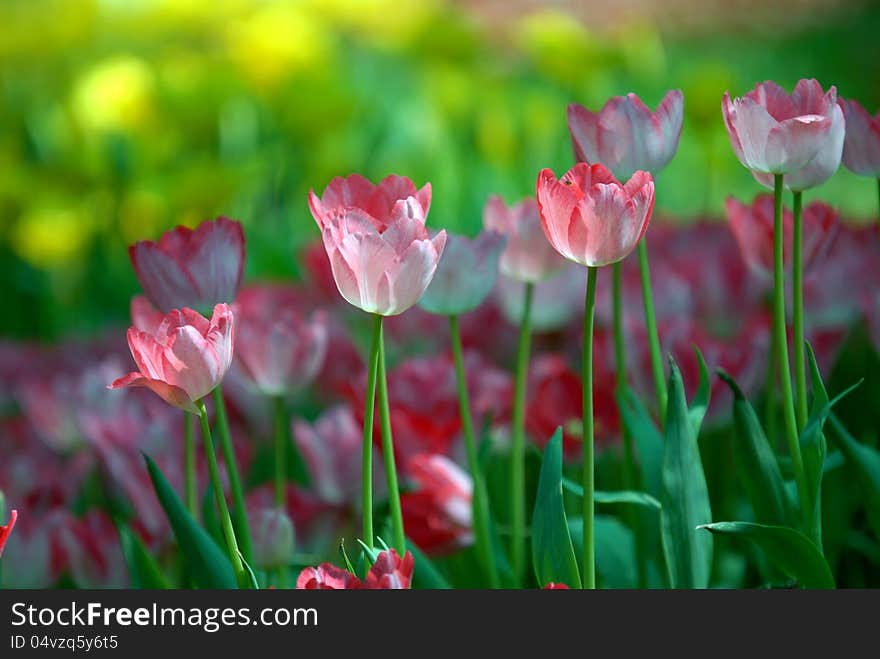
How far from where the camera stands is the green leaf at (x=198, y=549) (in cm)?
50

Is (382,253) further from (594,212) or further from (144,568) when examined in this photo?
(144,568)

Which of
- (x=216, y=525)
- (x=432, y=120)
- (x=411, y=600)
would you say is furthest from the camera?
(x=432, y=120)

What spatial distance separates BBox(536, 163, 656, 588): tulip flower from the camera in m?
0.43

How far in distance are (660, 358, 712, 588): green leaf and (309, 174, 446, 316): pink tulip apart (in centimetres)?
12

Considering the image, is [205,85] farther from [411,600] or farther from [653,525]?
[411,600]

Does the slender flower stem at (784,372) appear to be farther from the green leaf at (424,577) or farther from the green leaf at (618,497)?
the green leaf at (424,577)

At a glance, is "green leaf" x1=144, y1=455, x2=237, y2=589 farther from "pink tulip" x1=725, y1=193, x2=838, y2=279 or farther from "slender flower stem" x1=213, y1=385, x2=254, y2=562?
"pink tulip" x1=725, y1=193, x2=838, y2=279

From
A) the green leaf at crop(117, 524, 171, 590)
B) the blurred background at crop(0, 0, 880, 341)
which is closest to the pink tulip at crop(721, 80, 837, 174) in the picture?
the green leaf at crop(117, 524, 171, 590)

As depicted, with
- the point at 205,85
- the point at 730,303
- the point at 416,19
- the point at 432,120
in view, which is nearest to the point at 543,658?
the point at 730,303

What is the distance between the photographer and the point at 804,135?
47cm

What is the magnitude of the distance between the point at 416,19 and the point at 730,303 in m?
1.43

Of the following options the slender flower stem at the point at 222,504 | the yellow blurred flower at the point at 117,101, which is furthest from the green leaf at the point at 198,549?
the yellow blurred flower at the point at 117,101

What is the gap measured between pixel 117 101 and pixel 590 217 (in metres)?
1.43

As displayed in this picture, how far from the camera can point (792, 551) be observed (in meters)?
0.48
